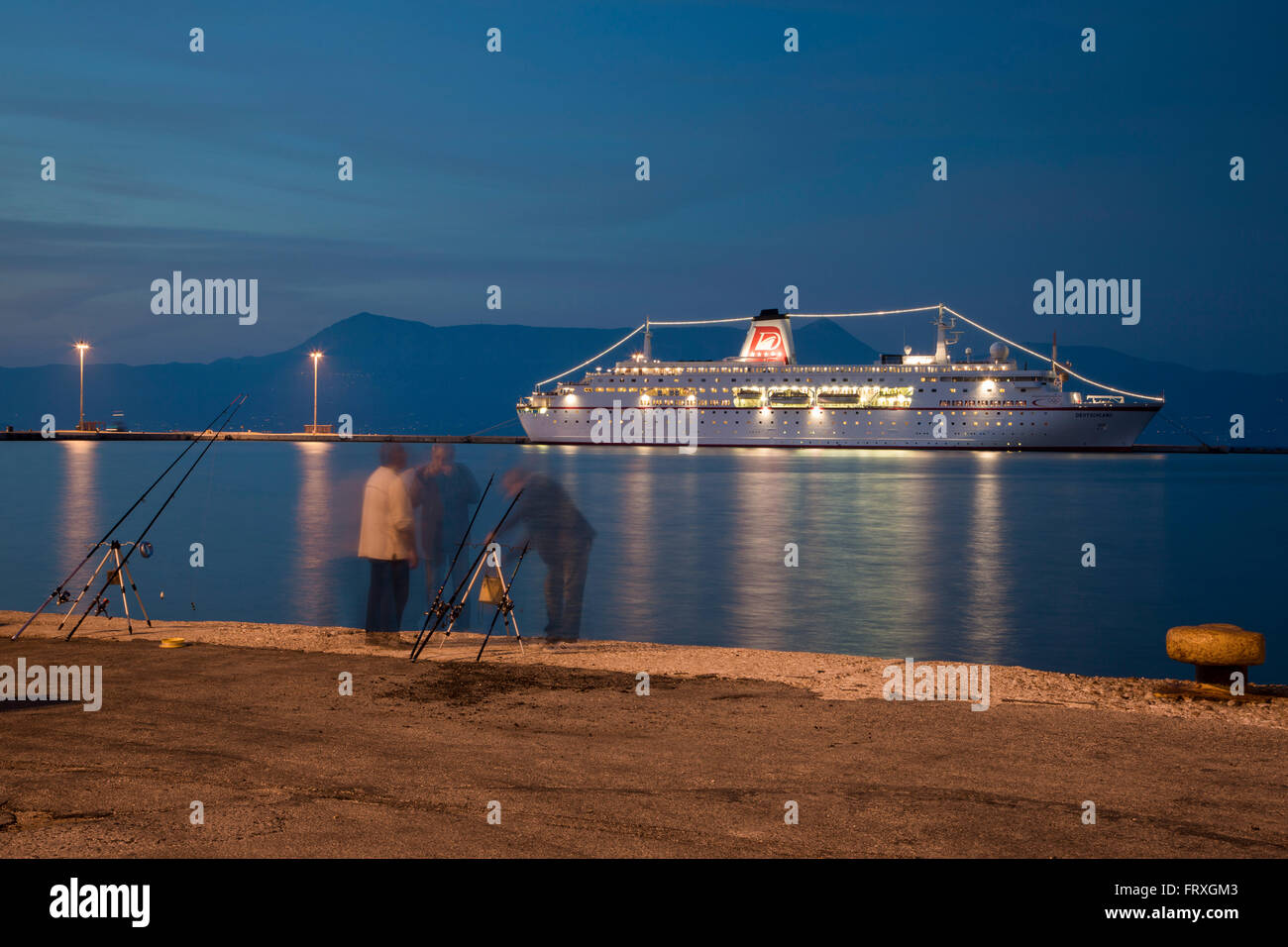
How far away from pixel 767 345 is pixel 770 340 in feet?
1.84

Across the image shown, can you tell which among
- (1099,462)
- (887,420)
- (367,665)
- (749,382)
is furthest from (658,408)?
(367,665)

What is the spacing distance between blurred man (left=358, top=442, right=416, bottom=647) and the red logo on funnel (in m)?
84.8

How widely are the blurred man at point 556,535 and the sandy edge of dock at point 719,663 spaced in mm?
463

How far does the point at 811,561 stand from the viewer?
82.2 ft

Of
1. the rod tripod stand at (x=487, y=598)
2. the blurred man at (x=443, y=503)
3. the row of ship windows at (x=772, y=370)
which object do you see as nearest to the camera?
the rod tripod stand at (x=487, y=598)

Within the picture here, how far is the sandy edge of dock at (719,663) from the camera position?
6879 millimetres

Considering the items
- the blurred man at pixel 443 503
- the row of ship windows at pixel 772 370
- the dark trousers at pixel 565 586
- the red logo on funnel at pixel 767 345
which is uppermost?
the red logo on funnel at pixel 767 345

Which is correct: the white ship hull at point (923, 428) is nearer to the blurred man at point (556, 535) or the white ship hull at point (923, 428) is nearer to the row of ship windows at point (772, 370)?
the row of ship windows at point (772, 370)

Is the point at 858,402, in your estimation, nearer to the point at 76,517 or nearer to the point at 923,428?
the point at 923,428

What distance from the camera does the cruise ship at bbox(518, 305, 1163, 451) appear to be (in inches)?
3430

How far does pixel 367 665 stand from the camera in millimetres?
7867

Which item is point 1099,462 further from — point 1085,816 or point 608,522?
point 1085,816

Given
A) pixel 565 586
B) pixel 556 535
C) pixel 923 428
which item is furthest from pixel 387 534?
pixel 923 428

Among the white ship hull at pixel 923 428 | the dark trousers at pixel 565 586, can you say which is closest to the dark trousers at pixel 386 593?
the dark trousers at pixel 565 586
